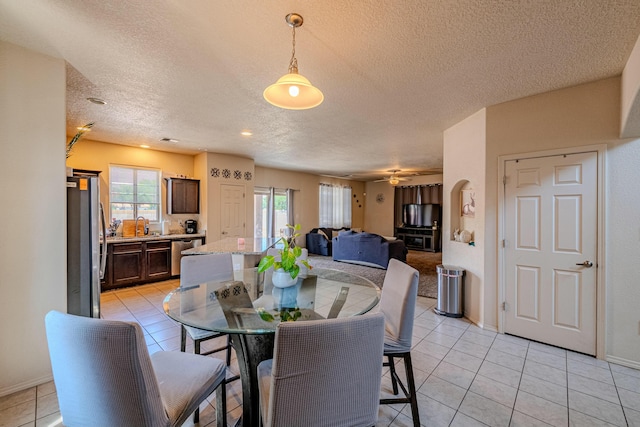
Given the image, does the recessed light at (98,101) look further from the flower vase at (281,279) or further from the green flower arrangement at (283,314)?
the green flower arrangement at (283,314)

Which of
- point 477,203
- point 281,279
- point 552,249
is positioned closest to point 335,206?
point 477,203

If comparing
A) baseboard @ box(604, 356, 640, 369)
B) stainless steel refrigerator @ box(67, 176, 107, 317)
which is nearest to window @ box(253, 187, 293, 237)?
stainless steel refrigerator @ box(67, 176, 107, 317)

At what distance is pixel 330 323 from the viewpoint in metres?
1.02

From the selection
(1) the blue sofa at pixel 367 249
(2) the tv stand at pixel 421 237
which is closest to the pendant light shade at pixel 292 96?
(1) the blue sofa at pixel 367 249

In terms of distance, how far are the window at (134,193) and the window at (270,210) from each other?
8.89ft

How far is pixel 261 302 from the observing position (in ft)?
6.23

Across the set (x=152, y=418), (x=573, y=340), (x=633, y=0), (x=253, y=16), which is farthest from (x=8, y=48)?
(x=573, y=340)

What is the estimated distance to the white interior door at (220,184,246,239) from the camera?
612 centimetres

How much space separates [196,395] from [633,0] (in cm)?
325

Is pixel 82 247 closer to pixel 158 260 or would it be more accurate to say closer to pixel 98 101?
pixel 98 101

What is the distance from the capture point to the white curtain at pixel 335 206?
32.2 feet

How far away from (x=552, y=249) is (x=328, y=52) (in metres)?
3.00

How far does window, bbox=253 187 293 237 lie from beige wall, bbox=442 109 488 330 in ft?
15.9

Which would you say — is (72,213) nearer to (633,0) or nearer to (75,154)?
(75,154)
